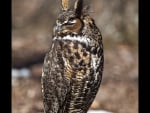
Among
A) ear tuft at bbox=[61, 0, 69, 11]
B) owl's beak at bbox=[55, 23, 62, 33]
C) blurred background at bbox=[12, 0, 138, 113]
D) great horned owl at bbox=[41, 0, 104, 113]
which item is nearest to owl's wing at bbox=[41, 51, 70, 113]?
great horned owl at bbox=[41, 0, 104, 113]

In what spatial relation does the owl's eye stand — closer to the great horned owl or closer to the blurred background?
the great horned owl

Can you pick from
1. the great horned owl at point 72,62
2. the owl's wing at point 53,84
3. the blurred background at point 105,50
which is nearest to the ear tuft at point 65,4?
the great horned owl at point 72,62

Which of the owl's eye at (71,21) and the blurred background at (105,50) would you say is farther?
the blurred background at (105,50)

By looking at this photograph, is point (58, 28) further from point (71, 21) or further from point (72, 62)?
point (72, 62)

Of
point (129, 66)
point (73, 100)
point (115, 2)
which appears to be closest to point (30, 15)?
point (115, 2)

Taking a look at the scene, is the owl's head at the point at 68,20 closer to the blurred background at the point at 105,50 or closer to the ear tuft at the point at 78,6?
the ear tuft at the point at 78,6

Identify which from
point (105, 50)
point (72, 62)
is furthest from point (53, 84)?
point (105, 50)

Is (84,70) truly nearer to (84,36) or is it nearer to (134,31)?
(84,36)
